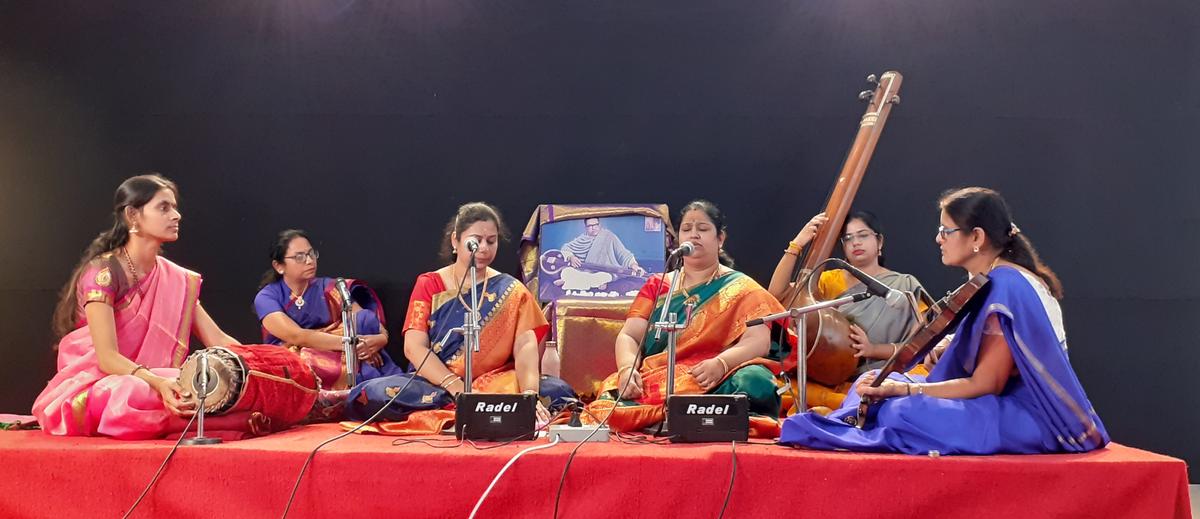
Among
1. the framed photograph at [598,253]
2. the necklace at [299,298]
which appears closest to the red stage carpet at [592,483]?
the necklace at [299,298]

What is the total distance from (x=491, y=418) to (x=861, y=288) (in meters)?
1.99

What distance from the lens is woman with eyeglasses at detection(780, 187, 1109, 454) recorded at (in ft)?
9.89

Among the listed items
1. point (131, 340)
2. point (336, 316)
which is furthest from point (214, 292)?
point (131, 340)

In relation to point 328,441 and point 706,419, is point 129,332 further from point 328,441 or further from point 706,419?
point 706,419

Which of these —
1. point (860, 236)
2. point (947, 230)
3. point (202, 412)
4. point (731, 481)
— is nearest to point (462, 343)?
point (202, 412)

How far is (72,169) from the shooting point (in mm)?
5090

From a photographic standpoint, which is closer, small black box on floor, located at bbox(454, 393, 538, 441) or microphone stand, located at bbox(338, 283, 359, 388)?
small black box on floor, located at bbox(454, 393, 538, 441)

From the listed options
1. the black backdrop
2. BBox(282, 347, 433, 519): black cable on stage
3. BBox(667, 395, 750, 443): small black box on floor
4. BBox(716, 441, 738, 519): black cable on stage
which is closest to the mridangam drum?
BBox(282, 347, 433, 519): black cable on stage

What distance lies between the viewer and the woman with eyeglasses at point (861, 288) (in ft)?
13.9

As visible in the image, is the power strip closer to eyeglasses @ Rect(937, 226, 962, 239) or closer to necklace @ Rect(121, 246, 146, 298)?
eyeglasses @ Rect(937, 226, 962, 239)

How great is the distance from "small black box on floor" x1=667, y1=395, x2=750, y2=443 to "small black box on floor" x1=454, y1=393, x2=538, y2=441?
19.6 inches

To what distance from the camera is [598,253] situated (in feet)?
15.8

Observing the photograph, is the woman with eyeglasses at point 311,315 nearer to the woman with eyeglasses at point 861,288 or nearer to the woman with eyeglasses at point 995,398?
the woman with eyeglasses at point 861,288

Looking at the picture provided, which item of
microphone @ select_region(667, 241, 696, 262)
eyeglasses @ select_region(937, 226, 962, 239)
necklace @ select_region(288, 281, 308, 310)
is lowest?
necklace @ select_region(288, 281, 308, 310)
